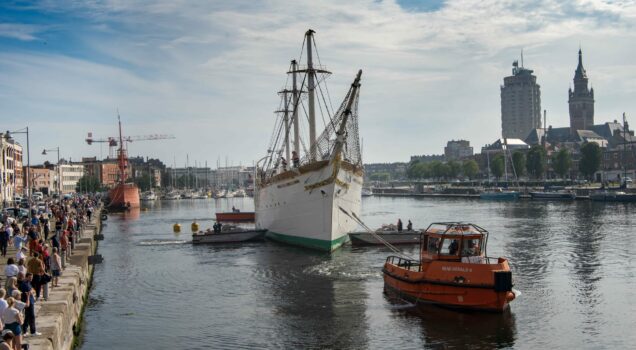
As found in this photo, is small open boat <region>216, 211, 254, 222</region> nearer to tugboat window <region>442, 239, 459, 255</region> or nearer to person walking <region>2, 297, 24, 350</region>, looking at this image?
tugboat window <region>442, 239, 459, 255</region>

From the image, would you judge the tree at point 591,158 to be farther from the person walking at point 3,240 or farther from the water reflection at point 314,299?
the person walking at point 3,240

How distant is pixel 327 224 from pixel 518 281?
17237 mm

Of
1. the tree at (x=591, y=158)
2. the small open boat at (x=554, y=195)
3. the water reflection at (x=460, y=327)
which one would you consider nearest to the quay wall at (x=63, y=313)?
the water reflection at (x=460, y=327)

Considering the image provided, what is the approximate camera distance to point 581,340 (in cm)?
2855

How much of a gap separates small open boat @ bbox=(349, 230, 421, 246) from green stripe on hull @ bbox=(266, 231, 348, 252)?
1.19 metres

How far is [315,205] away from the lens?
55.0m

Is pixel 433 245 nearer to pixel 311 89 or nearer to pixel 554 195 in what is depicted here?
pixel 311 89

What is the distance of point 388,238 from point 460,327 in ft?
104

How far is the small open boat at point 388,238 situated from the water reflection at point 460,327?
26607 mm

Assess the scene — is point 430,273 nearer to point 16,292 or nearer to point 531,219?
point 16,292

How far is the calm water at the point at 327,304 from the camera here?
29.2m

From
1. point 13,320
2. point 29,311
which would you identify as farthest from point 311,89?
point 13,320

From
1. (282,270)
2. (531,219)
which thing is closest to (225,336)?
(282,270)

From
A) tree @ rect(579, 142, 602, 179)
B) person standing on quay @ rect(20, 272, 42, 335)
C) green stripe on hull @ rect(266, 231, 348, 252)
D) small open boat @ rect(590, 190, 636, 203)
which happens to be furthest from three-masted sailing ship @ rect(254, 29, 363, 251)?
tree @ rect(579, 142, 602, 179)
